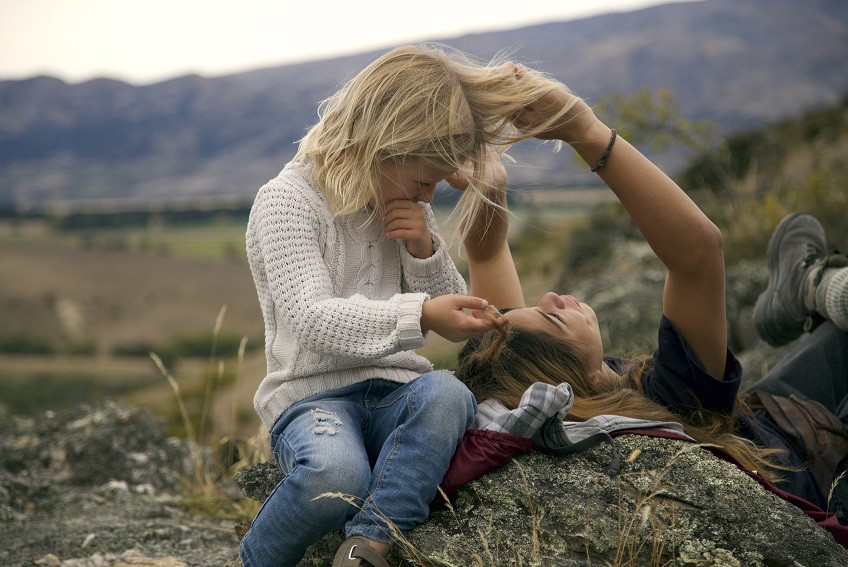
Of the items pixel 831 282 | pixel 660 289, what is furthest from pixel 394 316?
pixel 660 289

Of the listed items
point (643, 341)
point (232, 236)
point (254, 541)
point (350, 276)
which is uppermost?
point (350, 276)

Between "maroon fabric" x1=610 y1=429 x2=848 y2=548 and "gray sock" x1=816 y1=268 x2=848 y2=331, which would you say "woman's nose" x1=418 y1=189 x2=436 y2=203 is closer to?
"maroon fabric" x1=610 y1=429 x2=848 y2=548

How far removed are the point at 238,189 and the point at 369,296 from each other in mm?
117475

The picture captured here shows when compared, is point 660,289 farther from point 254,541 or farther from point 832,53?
point 832,53

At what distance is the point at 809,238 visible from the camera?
3.74 meters

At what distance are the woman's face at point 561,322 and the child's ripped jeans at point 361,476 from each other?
433 mm

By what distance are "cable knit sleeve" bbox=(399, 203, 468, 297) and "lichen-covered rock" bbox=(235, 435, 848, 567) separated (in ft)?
2.59

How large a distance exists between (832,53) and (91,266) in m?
168

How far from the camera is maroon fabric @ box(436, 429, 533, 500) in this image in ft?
7.38

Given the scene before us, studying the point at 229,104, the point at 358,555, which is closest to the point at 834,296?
the point at 358,555

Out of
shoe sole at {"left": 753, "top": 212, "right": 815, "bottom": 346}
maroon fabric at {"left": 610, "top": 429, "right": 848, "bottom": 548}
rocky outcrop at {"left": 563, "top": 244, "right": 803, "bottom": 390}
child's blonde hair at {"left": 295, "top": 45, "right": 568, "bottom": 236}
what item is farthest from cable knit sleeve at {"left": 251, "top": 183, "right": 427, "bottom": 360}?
rocky outcrop at {"left": 563, "top": 244, "right": 803, "bottom": 390}

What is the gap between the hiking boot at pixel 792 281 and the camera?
3.47 metres

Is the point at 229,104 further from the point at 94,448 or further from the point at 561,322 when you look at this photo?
the point at 561,322

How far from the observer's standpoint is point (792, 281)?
11.8 ft
